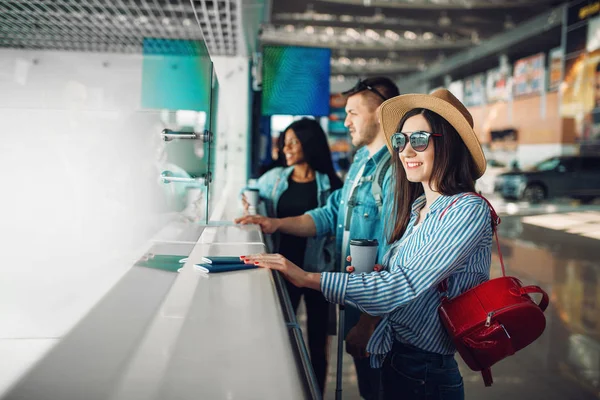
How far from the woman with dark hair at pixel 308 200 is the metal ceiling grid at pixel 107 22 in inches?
31.8

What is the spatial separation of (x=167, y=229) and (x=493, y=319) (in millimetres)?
1388

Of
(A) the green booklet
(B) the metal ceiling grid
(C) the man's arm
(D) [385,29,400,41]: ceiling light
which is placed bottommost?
(A) the green booklet

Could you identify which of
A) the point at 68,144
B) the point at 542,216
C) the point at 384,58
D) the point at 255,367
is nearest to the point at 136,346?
the point at 255,367

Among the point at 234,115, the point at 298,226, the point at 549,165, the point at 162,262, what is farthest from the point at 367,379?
the point at 549,165

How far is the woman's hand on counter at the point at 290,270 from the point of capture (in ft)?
4.39

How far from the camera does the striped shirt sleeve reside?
119 cm

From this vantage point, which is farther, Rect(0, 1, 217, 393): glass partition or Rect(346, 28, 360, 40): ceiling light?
Rect(346, 28, 360, 40): ceiling light

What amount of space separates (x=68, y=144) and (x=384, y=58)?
22.6 meters

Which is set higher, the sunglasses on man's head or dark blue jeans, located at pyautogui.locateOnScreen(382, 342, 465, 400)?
the sunglasses on man's head

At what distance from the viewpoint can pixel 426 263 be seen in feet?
3.95

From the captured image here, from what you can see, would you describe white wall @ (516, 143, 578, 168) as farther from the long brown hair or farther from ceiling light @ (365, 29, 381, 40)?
the long brown hair

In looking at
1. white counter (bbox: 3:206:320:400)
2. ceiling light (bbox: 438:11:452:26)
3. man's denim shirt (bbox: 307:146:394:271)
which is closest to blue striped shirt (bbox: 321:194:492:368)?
white counter (bbox: 3:206:320:400)

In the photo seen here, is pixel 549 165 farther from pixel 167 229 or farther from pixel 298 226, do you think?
pixel 167 229

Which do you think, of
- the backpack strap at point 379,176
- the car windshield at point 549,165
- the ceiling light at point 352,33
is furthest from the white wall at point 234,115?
the ceiling light at point 352,33
